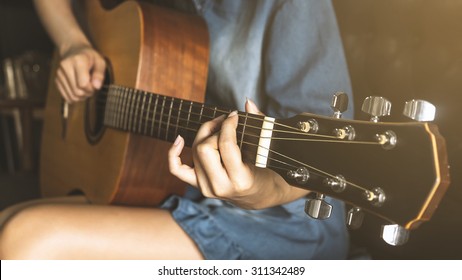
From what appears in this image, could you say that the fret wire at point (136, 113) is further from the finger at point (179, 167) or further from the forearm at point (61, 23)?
the forearm at point (61, 23)

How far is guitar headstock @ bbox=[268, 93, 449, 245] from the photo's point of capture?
1.28 feet

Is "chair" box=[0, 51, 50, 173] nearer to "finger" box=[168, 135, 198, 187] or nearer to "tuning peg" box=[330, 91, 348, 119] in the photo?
"finger" box=[168, 135, 198, 187]

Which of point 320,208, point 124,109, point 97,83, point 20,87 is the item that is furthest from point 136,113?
point 20,87

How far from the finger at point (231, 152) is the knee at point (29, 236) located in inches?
10.5

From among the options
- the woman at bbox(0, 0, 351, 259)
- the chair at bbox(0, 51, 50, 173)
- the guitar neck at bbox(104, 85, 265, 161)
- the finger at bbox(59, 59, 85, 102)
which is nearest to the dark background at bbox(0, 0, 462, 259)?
the woman at bbox(0, 0, 351, 259)

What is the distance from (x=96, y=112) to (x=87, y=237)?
267 mm

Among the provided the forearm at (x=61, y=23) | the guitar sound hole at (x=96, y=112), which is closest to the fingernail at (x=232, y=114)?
the guitar sound hole at (x=96, y=112)

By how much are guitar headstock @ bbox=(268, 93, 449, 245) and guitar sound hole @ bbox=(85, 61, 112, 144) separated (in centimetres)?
41

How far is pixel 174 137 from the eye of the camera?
0.63 meters

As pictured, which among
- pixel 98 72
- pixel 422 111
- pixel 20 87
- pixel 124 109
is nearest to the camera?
pixel 422 111

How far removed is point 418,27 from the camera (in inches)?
26.7

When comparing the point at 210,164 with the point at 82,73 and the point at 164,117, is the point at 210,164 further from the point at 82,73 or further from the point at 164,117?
the point at 82,73
